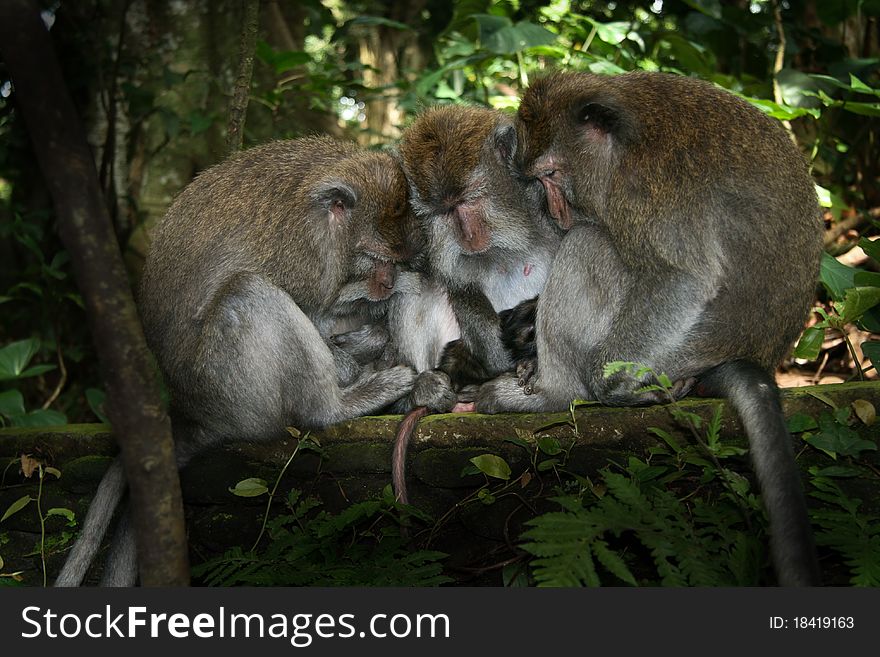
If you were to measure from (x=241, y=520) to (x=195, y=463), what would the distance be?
0.41m

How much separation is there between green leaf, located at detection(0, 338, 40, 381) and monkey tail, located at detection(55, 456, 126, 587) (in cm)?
236

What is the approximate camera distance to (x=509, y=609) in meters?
2.76

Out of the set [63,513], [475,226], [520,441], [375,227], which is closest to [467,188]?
[475,226]

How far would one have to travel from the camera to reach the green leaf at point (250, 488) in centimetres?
420

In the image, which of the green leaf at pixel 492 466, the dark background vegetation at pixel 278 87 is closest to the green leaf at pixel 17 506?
the dark background vegetation at pixel 278 87

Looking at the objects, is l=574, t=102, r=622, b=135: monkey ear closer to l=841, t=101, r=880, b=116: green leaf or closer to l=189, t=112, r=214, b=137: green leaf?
l=841, t=101, r=880, b=116: green leaf

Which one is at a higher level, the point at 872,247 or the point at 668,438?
the point at 872,247

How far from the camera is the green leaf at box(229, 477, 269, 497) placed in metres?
4.20

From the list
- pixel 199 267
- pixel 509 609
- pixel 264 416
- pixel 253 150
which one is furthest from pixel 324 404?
pixel 509 609

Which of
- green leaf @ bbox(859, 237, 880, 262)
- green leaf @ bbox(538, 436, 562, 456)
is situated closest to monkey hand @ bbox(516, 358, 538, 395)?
green leaf @ bbox(538, 436, 562, 456)

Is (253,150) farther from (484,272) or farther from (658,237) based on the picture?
(658,237)

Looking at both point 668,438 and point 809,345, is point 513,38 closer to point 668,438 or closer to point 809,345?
point 809,345

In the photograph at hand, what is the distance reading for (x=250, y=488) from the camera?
421 centimetres

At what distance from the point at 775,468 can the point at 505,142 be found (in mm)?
2287
